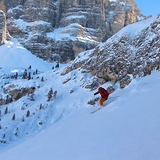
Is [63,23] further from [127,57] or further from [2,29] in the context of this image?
[127,57]

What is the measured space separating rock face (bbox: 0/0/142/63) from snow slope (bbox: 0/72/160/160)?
120 metres

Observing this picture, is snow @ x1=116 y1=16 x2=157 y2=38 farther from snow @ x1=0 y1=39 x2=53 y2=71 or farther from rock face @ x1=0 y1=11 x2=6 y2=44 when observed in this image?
rock face @ x1=0 y1=11 x2=6 y2=44

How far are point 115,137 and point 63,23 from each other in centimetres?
14700

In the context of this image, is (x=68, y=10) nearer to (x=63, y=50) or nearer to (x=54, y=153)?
(x=63, y=50)

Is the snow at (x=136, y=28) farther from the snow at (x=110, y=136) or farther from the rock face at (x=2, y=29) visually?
the rock face at (x=2, y=29)

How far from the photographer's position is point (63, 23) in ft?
499

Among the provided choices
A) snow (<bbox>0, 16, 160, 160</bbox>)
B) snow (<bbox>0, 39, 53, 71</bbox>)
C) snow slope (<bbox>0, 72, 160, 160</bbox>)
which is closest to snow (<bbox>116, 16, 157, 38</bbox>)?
snow (<bbox>0, 16, 160, 160</bbox>)

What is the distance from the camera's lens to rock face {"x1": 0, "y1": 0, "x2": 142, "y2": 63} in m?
134

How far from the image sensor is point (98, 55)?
165 ft

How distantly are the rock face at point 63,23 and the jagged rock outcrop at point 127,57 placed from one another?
8298cm

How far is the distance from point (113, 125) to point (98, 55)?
40859 millimetres

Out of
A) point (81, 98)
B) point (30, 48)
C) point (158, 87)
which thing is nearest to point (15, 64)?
point (30, 48)

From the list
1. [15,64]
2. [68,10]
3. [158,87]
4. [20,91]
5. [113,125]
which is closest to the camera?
[113,125]

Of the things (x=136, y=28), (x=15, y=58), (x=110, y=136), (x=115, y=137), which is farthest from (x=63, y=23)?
(x=115, y=137)
